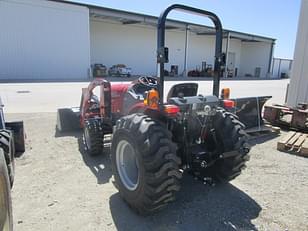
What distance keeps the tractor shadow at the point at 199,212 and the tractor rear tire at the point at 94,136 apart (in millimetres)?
1253

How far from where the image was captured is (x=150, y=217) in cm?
269

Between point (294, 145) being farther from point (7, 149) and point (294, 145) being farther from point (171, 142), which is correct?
point (7, 149)

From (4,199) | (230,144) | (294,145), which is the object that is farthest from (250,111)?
(4,199)

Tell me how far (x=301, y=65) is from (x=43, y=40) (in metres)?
17.9

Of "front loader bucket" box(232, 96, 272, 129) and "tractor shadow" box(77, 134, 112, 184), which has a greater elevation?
"front loader bucket" box(232, 96, 272, 129)

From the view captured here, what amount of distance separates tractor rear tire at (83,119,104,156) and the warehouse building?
17302 mm

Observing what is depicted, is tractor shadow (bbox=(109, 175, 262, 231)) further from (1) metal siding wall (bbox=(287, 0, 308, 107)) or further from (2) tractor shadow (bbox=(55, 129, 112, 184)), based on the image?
(1) metal siding wall (bbox=(287, 0, 308, 107))

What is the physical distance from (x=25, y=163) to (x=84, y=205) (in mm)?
1660

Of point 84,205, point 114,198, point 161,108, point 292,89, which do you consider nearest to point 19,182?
point 84,205

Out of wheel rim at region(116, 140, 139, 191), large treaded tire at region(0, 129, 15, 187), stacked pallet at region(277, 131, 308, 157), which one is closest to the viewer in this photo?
wheel rim at region(116, 140, 139, 191)

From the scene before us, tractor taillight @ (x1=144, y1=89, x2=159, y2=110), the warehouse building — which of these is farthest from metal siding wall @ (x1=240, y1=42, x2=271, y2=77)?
tractor taillight @ (x1=144, y1=89, x2=159, y2=110)

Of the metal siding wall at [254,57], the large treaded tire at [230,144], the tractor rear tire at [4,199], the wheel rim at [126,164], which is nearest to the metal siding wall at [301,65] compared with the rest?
the large treaded tire at [230,144]

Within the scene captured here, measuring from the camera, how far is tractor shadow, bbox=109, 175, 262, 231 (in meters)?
2.56

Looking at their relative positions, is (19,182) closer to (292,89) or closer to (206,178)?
(206,178)
